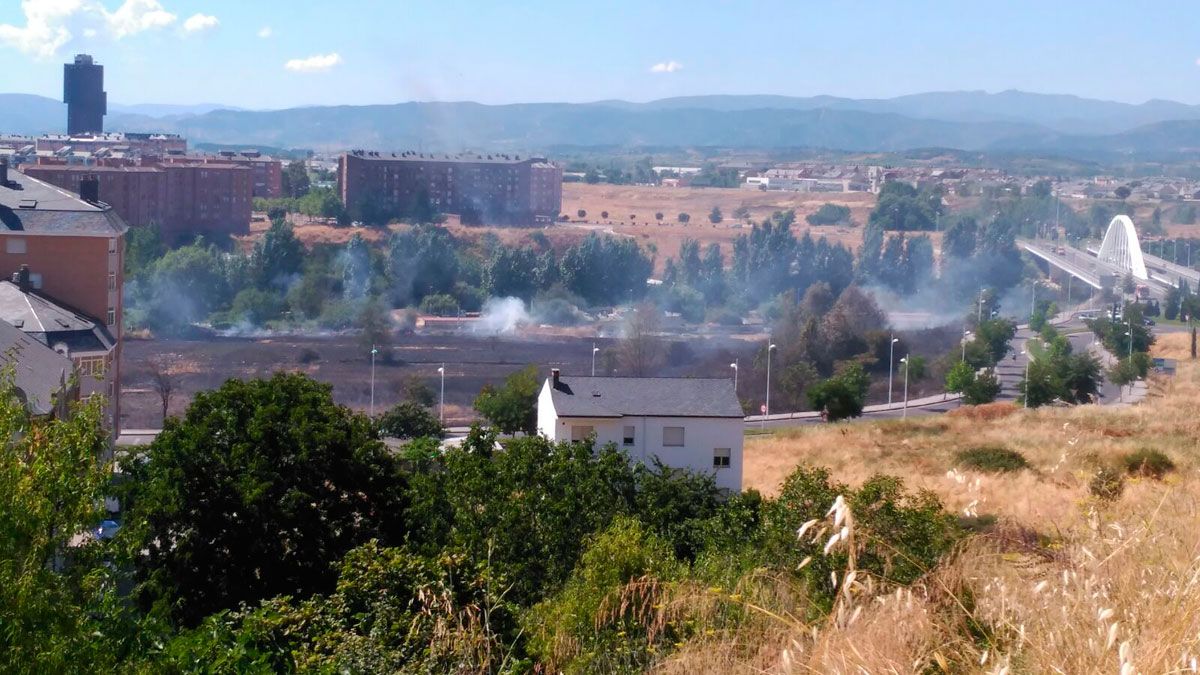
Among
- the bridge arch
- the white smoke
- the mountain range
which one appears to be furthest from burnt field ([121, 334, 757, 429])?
the mountain range

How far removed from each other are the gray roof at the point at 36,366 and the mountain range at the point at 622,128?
227 ft

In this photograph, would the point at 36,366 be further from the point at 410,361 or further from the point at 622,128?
the point at 622,128

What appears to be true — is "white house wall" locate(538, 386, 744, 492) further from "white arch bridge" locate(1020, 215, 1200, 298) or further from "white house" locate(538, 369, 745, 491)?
"white arch bridge" locate(1020, 215, 1200, 298)

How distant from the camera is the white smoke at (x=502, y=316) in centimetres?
2903

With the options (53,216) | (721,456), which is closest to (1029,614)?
(721,456)

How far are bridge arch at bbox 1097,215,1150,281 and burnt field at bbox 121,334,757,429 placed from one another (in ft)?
54.1

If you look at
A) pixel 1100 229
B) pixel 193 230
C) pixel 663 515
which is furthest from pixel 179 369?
pixel 1100 229

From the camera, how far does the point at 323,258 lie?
32.8 meters

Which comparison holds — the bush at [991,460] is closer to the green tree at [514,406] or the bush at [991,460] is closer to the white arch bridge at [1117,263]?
the green tree at [514,406]

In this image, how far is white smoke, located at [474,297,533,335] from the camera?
29.0 meters

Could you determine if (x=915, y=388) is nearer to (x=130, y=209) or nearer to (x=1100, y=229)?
(x=130, y=209)

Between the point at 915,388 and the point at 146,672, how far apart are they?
2097 cm

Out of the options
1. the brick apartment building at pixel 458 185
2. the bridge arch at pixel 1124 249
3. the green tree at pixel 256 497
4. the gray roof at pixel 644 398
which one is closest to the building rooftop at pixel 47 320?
the gray roof at pixel 644 398

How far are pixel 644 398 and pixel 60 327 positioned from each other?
14.1 ft
